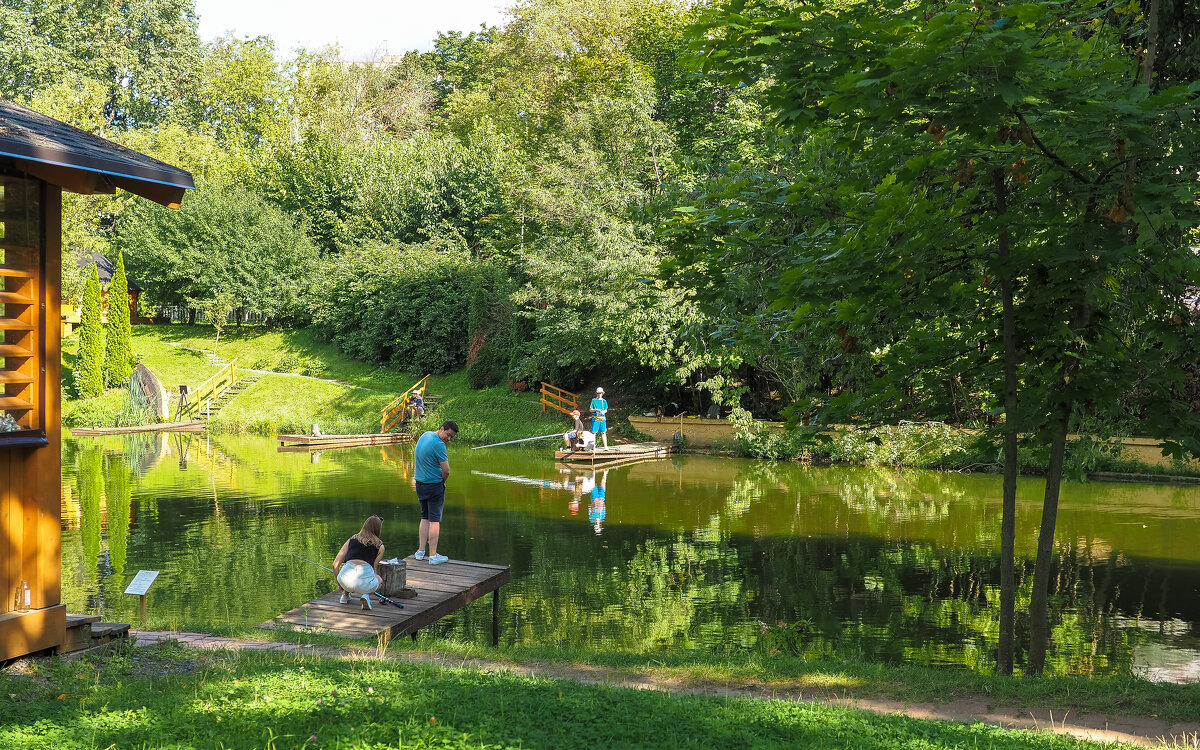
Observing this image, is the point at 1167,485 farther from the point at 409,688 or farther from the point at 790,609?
the point at 409,688

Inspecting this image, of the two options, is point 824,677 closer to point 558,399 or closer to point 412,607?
point 412,607

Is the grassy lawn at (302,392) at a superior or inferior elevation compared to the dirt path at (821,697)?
inferior

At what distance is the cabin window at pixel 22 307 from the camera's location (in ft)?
20.5

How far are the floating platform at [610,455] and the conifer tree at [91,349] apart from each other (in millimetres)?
18547

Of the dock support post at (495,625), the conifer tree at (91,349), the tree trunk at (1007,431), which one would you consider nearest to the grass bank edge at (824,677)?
the tree trunk at (1007,431)

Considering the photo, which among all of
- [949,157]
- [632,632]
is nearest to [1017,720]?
[949,157]

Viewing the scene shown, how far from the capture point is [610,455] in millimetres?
24688

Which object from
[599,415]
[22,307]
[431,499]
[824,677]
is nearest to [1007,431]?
[824,677]

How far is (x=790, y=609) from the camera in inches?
429

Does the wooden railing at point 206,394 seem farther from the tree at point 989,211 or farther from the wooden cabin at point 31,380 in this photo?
the tree at point 989,211

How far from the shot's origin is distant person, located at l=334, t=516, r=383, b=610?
8.97 m

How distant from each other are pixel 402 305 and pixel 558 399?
10999 mm

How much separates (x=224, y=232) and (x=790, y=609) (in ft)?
128

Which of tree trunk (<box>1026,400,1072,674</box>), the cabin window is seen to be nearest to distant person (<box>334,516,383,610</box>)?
the cabin window
